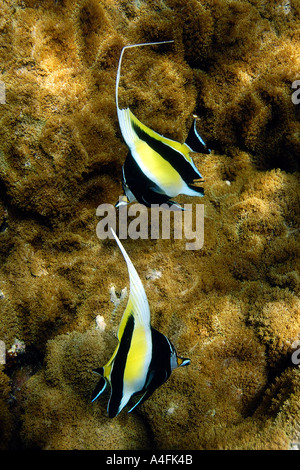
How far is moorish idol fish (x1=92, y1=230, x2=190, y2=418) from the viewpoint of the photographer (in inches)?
50.8

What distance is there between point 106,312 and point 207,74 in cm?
207

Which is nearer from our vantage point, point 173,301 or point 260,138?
point 173,301

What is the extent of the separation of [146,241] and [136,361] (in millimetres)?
1154

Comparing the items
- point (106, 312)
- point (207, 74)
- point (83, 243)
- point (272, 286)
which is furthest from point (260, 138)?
point (106, 312)

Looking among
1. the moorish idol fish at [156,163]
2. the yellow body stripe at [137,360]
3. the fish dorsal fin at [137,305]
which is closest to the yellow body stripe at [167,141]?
the moorish idol fish at [156,163]

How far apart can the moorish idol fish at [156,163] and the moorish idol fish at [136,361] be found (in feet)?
2.12

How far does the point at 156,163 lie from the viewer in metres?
1.55

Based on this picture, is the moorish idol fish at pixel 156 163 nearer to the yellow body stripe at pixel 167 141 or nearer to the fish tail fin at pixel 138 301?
the yellow body stripe at pixel 167 141

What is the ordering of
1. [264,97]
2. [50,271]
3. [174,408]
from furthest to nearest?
[264,97], [50,271], [174,408]

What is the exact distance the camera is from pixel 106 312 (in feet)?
7.71

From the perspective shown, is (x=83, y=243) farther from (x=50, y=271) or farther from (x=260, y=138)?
(x=260, y=138)

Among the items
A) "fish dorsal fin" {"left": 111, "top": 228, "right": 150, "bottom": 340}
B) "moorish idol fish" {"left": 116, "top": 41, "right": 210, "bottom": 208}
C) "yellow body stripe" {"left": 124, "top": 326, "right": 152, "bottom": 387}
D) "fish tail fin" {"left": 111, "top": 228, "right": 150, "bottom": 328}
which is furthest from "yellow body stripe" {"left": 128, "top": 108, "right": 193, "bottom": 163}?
"yellow body stripe" {"left": 124, "top": 326, "right": 152, "bottom": 387}

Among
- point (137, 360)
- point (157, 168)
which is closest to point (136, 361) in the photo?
point (137, 360)

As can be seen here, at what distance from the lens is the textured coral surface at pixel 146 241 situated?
214 cm
